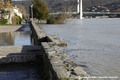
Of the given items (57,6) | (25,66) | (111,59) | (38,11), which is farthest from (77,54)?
(57,6)

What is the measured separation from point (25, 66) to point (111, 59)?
10.4ft

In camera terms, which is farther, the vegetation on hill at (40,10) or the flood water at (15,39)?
the vegetation on hill at (40,10)

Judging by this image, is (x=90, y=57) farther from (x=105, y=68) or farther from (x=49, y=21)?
(x=49, y=21)

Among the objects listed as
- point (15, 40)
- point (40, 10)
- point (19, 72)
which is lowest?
point (19, 72)

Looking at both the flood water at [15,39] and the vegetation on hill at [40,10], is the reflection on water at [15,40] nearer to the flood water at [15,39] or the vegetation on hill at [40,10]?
the flood water at [15,39]

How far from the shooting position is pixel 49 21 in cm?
4641

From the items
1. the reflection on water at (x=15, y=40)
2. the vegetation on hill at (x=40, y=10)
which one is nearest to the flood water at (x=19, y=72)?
the reflection on water at (x=15, y=40)

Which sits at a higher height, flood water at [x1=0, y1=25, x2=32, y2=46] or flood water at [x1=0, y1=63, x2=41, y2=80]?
flood water at [x1=0, y1=25, x2=32, y2=46]

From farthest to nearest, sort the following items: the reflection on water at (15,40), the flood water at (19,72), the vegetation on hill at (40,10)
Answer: the vegetation on hill at (40,10) < the reflection on water at (15,40) < the flood water at (19,72)

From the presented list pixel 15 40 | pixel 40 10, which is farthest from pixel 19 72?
pixel 40 10

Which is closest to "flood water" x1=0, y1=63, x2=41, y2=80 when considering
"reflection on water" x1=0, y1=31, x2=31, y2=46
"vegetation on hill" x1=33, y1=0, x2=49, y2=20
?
"reflection on water" x1=0, y1=31, x2=31, y2=46

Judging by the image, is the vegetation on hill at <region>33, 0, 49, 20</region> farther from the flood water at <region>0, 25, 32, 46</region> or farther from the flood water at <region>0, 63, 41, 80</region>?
the flood water at <region>0, 63, 41, 80</region>

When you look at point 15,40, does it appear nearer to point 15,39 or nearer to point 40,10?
point 15,39

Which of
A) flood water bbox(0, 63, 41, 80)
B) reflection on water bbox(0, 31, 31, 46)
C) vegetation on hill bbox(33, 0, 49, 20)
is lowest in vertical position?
flood water bbox(0, 63, 41, 80)
